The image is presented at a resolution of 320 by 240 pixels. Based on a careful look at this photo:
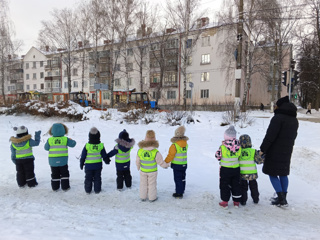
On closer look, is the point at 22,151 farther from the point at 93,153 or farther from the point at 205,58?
the point at 205,58

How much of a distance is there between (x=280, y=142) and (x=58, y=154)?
3.94 meters

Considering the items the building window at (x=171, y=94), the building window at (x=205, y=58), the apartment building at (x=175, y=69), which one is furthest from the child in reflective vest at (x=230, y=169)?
the building window at (x=171, y=94)

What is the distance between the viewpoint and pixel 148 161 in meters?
3.75

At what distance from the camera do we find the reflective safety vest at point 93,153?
405cm

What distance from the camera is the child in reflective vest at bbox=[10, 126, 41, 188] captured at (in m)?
4.27

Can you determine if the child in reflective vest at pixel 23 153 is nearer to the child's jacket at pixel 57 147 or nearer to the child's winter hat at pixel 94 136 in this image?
the child's jacket at pixel 57 147

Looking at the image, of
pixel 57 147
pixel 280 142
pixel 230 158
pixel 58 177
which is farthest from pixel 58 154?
pixel 280 142

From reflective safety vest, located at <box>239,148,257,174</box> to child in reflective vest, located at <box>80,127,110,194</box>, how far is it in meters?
2.46

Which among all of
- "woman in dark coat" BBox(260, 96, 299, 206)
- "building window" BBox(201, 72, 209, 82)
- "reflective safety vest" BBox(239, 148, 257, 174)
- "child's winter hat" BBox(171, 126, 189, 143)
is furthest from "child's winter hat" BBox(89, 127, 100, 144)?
"building window" BBox(201, 72, 209, 82)

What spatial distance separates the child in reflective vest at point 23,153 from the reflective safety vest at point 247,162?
3832 mm

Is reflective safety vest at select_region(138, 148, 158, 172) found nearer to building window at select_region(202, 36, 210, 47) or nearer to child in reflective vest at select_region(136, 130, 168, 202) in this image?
child in reflective vest at select_region(136, 130, 168, 202)

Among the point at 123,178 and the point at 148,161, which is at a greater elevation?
the point at 148,161

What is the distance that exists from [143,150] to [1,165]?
14.7ft

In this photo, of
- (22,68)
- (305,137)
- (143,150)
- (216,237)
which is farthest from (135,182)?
(22,68)
